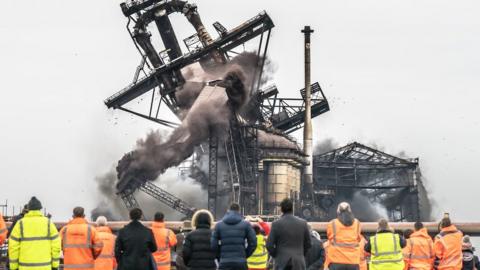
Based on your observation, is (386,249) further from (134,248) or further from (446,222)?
(134,248)

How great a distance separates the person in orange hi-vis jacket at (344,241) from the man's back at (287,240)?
198 cm

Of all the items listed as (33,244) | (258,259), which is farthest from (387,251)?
(33,244)

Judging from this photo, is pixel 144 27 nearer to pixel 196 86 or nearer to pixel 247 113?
pixel 196 86

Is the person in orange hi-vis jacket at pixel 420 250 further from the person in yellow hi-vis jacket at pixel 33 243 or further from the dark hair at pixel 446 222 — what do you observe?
the person in yellow hi-vis jacket at pixel 33 243

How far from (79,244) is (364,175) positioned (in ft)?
228

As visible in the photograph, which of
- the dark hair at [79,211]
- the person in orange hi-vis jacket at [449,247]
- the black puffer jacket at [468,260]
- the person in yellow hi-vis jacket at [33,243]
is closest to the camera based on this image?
the person in yellow hi-vis jacket at [33,243]

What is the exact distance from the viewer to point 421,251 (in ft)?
51.9

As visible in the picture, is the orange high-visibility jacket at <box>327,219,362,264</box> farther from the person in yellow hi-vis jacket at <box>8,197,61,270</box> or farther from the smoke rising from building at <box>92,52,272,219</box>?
the smoke rising from building at <box>92,52,272,219</box>

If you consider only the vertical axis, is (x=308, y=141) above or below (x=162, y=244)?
above

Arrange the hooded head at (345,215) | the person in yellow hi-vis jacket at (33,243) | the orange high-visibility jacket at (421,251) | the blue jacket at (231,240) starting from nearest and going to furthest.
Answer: the blue jacket at (231,240), the person in yellow hi-vis jacket at (33,243), the hooded head at (345,215), the orange high-visibility jacket at (421,251)

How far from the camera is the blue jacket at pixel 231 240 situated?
40.8ft

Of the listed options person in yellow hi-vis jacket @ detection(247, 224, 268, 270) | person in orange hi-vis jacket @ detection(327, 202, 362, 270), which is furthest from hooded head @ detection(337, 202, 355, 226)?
person in yellow hi-vis jacket @ detection(247, 224, 268, 270)

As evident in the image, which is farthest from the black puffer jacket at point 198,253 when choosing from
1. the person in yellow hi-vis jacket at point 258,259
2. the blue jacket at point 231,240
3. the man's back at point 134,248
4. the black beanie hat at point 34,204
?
the person in yellow hi-vis jacket at point 258,259

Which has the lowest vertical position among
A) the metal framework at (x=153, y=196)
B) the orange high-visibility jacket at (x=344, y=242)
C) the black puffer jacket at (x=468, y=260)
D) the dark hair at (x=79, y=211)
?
the black puffer jacket at (x=468, y=260)
